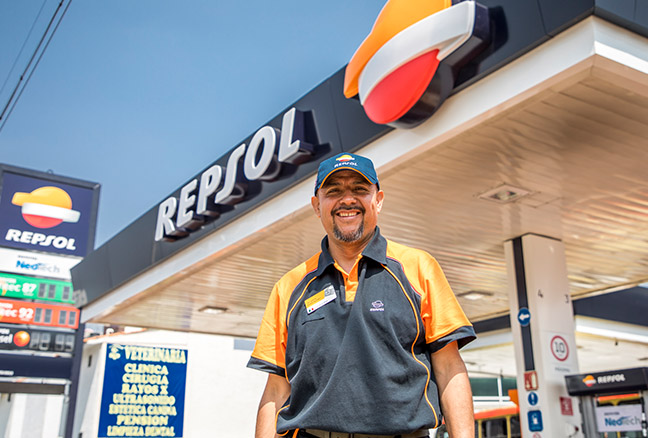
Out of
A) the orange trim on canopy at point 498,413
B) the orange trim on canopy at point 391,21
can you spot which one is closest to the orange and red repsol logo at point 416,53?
the orange trim on canopy at point 391,21

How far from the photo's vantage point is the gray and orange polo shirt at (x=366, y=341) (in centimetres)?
163

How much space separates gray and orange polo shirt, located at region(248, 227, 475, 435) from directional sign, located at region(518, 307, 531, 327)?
607 cm

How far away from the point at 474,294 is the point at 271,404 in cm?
1005

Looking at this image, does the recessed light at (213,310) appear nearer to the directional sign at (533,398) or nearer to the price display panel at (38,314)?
the price display panel at (38,314)

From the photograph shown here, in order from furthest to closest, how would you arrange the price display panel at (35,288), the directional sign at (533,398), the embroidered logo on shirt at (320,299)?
the price display panel at (35,288)
the directional sign at (533,398)
the embroidered logo on shirt at (320,299)

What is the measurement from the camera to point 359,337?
67.2 inches

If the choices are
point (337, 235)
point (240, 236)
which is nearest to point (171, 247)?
point (240, 236)

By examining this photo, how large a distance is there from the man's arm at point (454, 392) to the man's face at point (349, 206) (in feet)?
1.33

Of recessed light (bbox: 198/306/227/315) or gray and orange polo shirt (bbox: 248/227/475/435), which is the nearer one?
gray and orange polo shirt (bbox: 248/227/475/435)

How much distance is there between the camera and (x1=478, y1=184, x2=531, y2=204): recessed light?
21.7 ft

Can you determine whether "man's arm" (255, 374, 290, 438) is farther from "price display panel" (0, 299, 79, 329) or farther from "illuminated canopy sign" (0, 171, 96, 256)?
"illuminated canopy sign" (0, 171, 96, 256)

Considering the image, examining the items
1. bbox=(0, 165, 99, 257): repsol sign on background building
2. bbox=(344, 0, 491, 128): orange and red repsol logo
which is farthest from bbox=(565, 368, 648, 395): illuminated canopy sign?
bbox=(0, 165, 99, 257): repsol sign on background building

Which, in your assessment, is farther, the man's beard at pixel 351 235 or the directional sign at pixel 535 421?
the directional sign at pixel 535 421

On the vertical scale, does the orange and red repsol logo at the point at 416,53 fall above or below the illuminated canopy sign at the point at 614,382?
above
